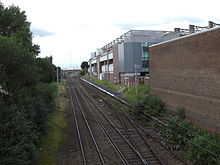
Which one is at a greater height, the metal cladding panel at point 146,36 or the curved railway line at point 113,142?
the metal cladding panel at point 146,36

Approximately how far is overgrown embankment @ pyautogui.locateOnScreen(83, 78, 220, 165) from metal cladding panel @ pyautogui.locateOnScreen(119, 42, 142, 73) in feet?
79.6

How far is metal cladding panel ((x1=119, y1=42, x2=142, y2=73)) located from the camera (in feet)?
143

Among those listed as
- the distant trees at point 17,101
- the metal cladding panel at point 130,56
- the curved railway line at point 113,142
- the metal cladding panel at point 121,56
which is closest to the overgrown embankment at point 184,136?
the curved railway line at point 113,142

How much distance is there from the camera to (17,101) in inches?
398

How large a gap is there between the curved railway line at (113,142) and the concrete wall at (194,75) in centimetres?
391

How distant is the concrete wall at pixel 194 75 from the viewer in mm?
13484

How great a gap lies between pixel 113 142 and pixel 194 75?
7.17 m

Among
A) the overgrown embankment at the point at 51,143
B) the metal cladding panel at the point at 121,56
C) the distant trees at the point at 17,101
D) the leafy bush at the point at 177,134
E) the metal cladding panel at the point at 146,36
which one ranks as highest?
the metal cladding panel at the point at 146,36

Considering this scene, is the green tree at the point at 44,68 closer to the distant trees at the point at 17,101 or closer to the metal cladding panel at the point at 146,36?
the distant trees at the point at 17,101

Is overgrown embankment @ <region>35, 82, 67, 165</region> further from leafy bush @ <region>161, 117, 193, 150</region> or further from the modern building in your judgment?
the modern building

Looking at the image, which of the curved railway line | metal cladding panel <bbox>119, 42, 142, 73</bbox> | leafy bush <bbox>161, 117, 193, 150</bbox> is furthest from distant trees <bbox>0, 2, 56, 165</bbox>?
metal cladding panel <bbox>119, 42, 142, 73</bbox>

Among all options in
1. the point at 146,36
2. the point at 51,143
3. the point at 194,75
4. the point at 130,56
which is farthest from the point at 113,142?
the point at 146,36

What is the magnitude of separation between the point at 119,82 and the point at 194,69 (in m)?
30.7

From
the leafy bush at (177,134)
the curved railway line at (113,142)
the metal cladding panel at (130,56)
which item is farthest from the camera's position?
the metal cladding panel at (130,56)
